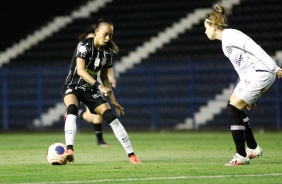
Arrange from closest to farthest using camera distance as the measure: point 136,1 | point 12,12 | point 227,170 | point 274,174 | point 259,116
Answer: point 274,174, point 227,170, point 259,116, point 136,1, point 12,12

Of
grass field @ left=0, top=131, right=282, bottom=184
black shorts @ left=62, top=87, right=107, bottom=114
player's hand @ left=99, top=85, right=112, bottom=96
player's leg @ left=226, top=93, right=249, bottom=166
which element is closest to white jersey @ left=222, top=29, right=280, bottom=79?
player's leg @ left=226, top=93, right=249, bottom=166

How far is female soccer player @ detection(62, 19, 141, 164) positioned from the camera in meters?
11.7

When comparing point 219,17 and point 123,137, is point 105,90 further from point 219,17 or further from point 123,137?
point 219,17

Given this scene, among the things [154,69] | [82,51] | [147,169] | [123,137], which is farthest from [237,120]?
[154,69]

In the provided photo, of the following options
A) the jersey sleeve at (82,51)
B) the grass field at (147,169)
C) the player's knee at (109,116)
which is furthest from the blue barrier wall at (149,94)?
the jersey sleeve at (82,51)

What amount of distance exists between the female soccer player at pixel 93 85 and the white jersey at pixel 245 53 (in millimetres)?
1710

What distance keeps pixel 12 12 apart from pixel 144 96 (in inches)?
300

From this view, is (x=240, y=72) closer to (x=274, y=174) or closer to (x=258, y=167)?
(x=258, y=167)

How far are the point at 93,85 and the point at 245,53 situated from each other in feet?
Answer: 7.44

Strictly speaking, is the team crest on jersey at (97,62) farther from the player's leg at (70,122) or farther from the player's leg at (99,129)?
the player's leg at (99,129)

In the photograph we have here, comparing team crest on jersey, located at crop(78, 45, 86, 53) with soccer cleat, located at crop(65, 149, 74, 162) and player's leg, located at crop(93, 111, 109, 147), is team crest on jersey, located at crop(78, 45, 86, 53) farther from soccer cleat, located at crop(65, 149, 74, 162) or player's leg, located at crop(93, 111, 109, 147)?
player's leg, located at crop(93, 111, 109, 147)

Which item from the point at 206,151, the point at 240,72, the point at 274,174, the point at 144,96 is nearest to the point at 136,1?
the point at 144,96

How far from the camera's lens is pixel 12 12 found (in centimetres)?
3145

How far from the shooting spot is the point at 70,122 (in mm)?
11945
